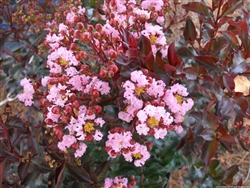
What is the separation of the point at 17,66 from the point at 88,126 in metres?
0.78

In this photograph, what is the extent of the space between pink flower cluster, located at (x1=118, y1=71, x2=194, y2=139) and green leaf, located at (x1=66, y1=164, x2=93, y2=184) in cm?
24

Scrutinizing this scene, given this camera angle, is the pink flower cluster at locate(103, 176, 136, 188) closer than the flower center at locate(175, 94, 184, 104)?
No

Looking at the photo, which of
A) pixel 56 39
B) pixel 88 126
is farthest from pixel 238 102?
pixel 56 39

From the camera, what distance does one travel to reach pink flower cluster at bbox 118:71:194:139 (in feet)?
2.56

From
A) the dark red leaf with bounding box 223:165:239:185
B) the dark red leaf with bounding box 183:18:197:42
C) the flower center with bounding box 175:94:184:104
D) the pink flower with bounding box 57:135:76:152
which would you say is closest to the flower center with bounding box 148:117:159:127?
the flower center with bounding box 175:94:184:104

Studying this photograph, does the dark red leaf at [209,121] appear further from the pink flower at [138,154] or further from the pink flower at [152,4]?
the pink flower at [152,4]

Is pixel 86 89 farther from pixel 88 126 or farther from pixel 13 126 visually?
pixel 13 126

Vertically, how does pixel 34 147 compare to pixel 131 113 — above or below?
below

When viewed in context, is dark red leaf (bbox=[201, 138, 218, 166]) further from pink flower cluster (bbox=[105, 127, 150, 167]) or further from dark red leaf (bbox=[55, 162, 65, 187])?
dark red leaf (bbox=[55, 162, 65, 187])

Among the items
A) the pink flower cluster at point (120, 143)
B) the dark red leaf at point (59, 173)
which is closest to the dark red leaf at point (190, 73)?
the pink flower cluster at point (120, 143)

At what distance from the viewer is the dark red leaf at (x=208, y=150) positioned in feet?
3.05

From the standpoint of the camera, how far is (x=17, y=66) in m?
1.48

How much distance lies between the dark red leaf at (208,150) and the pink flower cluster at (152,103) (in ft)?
0.45

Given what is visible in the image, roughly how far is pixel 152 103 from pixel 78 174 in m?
0.34
